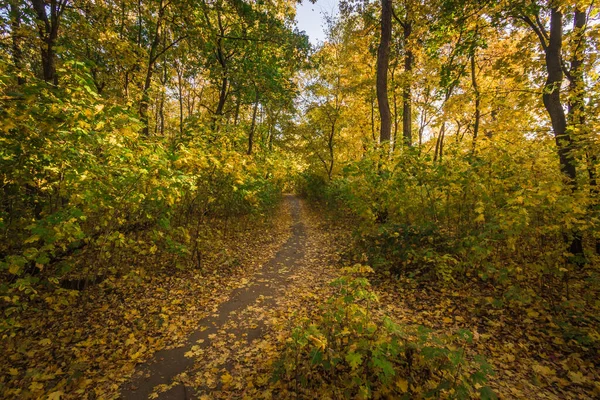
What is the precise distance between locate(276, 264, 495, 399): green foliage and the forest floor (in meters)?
0.32

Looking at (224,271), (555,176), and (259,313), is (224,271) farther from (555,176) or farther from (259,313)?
(555,176)

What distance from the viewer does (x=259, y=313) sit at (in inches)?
203

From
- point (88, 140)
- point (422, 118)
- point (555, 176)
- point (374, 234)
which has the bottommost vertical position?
point (374, 234)

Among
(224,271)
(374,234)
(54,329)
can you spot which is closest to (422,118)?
(374,234)

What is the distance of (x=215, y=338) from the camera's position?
4.38 meters

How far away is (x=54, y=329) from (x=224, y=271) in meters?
3.52

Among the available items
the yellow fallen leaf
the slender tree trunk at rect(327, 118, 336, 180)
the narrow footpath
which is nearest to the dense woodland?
the yellow fallen leaf

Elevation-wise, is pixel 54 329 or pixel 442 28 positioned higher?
pixel 442 28

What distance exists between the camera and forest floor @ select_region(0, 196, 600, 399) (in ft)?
10.6

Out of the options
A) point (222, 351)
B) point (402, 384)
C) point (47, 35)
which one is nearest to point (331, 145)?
point (47, 35)

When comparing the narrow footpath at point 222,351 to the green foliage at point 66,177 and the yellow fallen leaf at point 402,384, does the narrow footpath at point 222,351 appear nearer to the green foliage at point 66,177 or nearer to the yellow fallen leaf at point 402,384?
the green foliage at point 66,177

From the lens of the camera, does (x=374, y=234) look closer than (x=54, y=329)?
No

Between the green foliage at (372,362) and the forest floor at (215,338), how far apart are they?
0.32 m


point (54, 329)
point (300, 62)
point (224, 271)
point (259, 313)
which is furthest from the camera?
point (300, 62)
